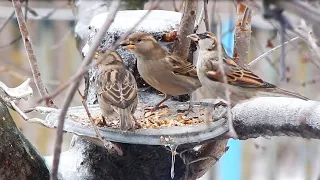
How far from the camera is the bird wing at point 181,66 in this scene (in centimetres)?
274

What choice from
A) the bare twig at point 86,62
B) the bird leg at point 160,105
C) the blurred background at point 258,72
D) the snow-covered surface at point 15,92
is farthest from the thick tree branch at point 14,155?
the blurred background at point 258,72

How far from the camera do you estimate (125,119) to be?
7.22 ft

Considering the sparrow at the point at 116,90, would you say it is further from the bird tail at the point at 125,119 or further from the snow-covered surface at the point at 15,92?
the snow-covered surface at the point at 15,92

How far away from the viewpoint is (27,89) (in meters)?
2.35

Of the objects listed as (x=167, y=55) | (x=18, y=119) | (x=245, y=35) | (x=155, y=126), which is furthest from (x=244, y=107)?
(x=18, y=119)

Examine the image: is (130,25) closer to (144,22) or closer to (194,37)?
(144,22)

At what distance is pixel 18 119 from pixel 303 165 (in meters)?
2.79

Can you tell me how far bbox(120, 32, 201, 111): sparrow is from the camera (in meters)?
2.69

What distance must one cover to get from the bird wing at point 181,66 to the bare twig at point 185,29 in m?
0.03

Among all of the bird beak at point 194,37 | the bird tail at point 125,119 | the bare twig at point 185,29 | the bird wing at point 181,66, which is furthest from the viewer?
the bird wing at point 181,66

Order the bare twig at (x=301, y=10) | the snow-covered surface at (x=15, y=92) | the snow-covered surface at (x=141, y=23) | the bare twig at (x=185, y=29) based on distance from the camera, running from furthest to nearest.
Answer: the snow-covered surface at (x=141, y=23) < the bare twig at (x=185, y=29) < the snow-covered surface at (x=15, y=92) < the bare twig at (x=301, y=10)

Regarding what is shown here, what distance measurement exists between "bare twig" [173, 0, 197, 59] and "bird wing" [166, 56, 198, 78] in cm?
3

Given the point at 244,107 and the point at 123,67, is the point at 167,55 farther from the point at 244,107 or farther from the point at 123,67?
the point at 244,107

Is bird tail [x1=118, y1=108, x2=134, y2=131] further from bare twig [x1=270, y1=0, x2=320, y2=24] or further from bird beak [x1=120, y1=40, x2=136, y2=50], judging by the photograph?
bare twig [x1=270, y1=0, x2=320, y2=24]
